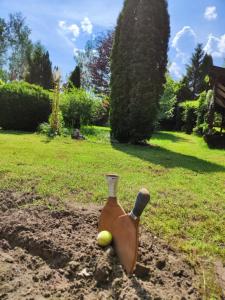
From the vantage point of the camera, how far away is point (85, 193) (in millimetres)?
4184

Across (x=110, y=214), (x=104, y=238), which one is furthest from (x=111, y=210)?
(x=104, y=238)

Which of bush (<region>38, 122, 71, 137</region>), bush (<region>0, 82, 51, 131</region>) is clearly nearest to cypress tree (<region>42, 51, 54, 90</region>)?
bush (<region>0, 82, 51, 131</region>)

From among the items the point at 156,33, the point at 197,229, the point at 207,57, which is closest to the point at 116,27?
the point at 156,33

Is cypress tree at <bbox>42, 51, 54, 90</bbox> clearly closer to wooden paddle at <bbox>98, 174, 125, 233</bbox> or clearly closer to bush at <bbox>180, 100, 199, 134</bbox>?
bush at <bbox>180, 100, 199, 134</bbox>

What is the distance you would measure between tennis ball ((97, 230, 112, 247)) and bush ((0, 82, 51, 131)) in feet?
28.9

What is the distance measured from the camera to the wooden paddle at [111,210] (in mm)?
2801

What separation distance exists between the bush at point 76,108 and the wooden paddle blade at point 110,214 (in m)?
10.1

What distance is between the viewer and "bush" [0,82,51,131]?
35.8 feet

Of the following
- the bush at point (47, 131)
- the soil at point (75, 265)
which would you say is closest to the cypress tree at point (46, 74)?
the bush at point (47, 131)

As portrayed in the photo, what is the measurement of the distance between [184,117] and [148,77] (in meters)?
10.6

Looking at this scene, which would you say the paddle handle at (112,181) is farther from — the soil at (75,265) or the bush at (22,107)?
the bush at (22,107)

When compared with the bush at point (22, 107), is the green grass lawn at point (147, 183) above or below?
below

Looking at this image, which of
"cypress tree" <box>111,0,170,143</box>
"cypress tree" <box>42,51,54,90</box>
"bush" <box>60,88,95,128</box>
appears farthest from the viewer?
"cypress tree" <box>42,51,54,90</box>

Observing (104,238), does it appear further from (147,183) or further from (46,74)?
(46,74)
